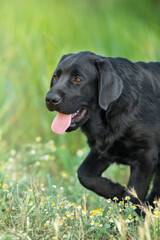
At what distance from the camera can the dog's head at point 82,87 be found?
2.86m

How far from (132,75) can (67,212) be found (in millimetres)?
1256

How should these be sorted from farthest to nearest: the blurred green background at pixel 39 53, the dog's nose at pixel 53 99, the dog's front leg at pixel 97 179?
the blurred green background at pixel 39 53 < the dog's front leg at pixel 97 179 < the dog's nose at pixel 53 99

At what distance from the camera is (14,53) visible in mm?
5621

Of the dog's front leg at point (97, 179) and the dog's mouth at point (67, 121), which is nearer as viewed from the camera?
the dog's mouth at point (67, 121)

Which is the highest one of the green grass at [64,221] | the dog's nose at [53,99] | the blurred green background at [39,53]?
the blurred green background at [39,53]

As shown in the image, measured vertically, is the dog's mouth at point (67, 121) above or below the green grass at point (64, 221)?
above

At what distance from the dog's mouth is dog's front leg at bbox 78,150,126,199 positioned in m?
0.37

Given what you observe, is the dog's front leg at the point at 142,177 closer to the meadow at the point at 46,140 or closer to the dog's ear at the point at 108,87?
the meadow at the point at 46,140

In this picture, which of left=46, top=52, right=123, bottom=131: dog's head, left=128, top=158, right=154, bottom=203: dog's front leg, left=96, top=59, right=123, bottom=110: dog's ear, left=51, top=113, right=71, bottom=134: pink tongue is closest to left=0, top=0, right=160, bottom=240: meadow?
left=128, top=158, right=154, bottom=203: dog's front leg

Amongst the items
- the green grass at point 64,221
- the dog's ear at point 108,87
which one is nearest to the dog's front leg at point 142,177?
the green grass at point 64,221

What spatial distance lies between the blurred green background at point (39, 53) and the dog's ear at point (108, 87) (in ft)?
6.14

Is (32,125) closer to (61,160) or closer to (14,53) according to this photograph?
(61,160)

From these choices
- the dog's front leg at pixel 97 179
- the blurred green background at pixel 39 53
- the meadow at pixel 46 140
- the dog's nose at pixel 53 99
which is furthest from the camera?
the blurred green background at pixel 39 53

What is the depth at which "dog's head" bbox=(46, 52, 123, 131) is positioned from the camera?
2859mm
